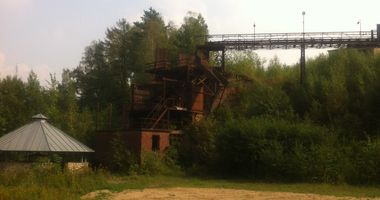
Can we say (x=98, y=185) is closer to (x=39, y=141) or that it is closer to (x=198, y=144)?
(x=39, y=141)

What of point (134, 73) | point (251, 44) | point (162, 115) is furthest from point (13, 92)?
point (251, 44)

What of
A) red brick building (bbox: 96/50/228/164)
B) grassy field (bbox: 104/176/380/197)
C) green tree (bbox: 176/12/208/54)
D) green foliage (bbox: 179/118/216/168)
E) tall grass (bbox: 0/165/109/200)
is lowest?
grassy field (bbox: 104/176/380/197)

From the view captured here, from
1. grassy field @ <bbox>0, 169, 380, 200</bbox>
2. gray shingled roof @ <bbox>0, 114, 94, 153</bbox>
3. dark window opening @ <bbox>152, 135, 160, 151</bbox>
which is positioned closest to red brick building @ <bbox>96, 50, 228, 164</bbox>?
dark window opening @ <bbox>152, 135, 160, 151</bbox>

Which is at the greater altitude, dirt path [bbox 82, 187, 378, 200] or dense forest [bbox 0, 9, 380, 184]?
dense forest [bbox 0, 9, 380, 184]

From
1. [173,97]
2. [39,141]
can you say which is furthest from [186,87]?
[39,141]

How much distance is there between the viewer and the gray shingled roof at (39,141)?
1273 inches

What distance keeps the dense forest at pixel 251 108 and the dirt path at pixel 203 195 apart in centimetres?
675

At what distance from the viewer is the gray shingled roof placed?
32344mm

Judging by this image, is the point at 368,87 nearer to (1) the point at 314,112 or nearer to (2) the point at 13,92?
(1) the point at 314,112

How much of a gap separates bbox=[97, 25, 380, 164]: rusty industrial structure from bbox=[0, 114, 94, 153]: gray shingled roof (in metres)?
4.51

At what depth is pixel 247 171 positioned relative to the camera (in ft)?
113

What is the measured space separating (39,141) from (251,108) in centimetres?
1637

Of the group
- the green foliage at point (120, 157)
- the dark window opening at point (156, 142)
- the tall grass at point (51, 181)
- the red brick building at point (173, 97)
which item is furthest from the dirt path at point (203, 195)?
the red brick building at point (173, 97)

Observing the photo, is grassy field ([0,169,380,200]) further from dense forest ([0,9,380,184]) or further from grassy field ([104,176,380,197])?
dense forest ([0,9,380,184])
